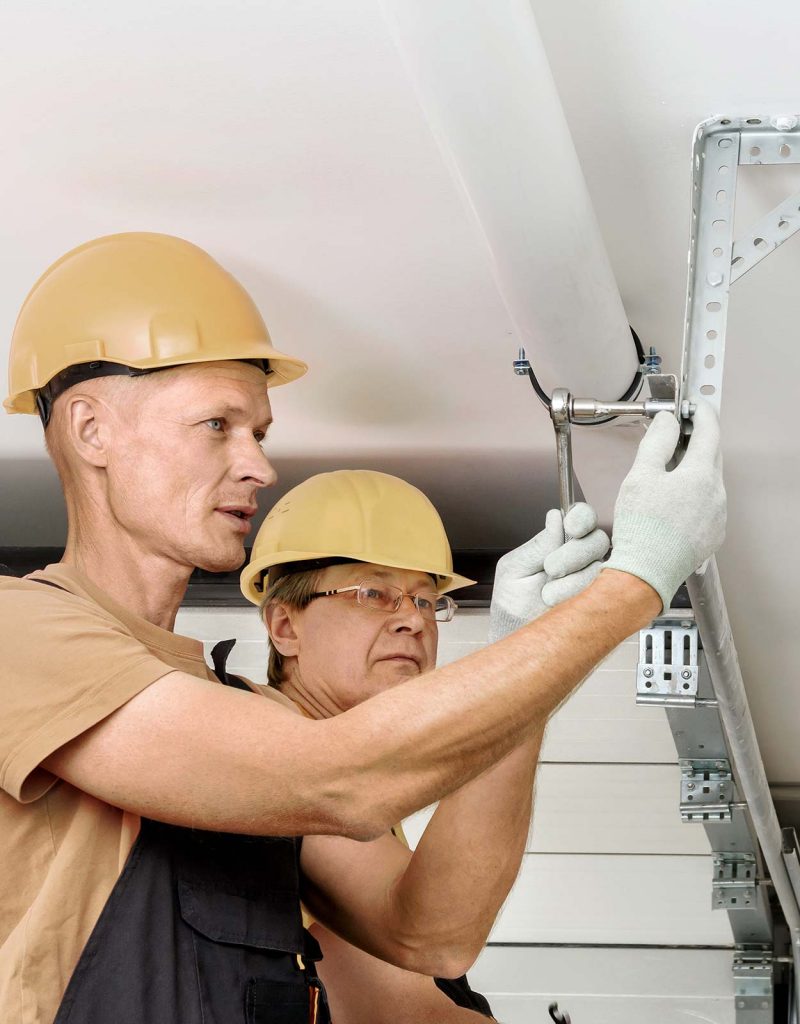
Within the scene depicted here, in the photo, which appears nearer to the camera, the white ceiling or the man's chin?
the white ceiling

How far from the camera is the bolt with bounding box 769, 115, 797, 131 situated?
1.97 meters

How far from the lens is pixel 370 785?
1544 mm

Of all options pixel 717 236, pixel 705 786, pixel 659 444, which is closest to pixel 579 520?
pixel 659 444

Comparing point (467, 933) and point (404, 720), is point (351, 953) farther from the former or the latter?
point (404, 720)

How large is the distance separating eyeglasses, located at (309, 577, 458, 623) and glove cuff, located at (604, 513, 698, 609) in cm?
138

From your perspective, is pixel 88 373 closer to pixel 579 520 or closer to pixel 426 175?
pixel 426 175

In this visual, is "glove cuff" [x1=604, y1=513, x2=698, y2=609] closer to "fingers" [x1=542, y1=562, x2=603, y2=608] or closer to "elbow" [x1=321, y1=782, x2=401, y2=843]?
"fingers" [x1=542, y1=562, x2=603, y2=608]

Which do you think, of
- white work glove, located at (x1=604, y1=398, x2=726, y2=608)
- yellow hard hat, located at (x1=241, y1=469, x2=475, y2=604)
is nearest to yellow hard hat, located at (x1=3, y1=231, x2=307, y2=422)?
white work glove, located at (x1=604, y1=398, x2=726, y2=608)

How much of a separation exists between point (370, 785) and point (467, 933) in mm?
716

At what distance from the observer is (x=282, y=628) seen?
10.5 feet

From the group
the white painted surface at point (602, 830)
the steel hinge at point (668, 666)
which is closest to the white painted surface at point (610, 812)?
the white painted surface at point (602, 830)

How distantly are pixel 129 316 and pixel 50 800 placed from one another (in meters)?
0.79

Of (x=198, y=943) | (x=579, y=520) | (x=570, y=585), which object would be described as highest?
(x=579, y=520)

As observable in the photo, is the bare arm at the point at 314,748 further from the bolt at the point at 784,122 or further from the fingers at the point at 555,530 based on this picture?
the bolt at the point at 784,122
